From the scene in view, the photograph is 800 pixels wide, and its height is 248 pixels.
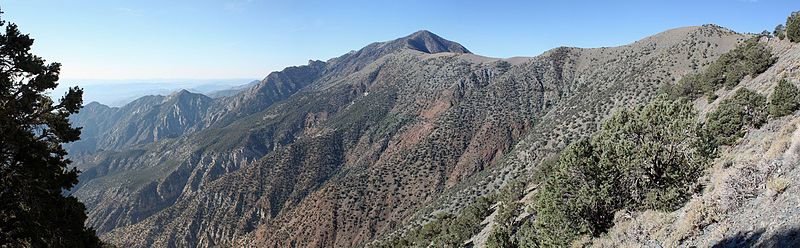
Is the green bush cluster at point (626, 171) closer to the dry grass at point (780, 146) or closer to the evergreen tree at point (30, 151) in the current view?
the dry grass at point (780, 146)

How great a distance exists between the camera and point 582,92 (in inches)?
3558

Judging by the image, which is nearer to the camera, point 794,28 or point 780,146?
point 780,146

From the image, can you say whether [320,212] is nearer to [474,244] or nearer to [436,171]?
[436,171]

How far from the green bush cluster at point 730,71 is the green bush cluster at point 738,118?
1781cm

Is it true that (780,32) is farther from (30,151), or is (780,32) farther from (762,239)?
(30,151)

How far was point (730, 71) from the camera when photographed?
44.9 metres

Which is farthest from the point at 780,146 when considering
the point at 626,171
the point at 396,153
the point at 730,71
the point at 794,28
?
the point at 396,153

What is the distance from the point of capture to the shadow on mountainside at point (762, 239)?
355 inches

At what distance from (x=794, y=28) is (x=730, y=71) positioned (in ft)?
25.6

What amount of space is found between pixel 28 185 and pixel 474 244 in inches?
1354

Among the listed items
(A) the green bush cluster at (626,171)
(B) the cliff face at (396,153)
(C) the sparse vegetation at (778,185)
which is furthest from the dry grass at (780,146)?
(B) the cliff face at (396,153)

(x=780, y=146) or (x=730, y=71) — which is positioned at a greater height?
(x=730, y=71)

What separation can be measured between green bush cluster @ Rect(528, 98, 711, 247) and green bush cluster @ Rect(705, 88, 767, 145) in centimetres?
918

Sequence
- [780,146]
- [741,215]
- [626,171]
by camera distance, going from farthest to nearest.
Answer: [626,171] < [780,146] < [741,215]
